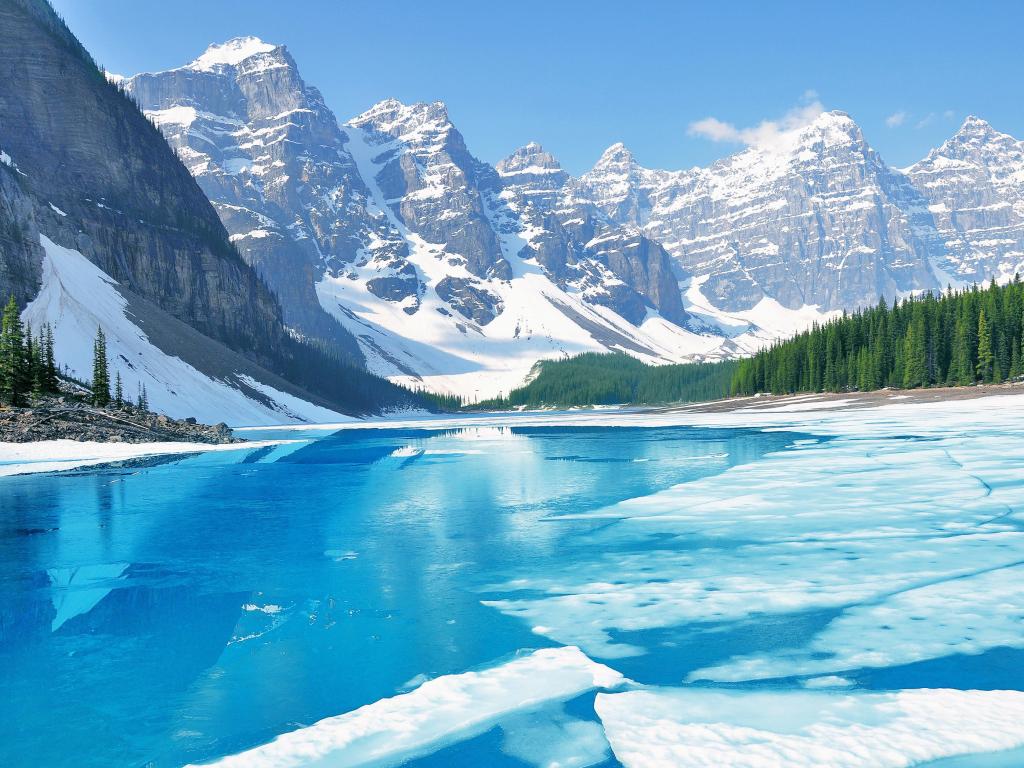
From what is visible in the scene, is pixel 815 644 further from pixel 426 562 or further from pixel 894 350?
pixel 894 350

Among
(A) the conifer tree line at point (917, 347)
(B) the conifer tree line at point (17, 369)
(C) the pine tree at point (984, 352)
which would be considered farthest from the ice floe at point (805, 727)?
(C) the pine tree at point (984, 352)

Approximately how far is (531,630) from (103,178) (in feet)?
575

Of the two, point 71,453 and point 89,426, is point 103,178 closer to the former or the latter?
point 89,426

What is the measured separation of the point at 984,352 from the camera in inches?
3310

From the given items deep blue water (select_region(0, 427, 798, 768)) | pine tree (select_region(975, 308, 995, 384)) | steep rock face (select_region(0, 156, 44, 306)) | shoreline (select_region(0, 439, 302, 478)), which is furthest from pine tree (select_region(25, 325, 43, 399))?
pine tree (select_region(975, 308, 995, 384))

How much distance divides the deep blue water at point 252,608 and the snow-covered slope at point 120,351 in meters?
81.3

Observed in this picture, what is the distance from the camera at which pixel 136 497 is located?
2841cm

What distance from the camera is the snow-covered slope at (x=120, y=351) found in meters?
104

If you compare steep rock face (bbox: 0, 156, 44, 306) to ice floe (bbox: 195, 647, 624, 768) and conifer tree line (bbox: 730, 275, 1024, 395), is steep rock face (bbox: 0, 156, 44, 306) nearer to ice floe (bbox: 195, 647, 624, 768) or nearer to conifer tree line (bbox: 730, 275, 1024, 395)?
ice floe (bbox: 195, 647, 624, 768)

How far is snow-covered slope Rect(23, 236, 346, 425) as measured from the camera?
10419cm

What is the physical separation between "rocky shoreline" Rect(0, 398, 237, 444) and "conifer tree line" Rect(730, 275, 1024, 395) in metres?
80.7

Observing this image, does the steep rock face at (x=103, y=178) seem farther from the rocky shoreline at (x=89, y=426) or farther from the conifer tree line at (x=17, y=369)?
the rocky shoreline at (x=89, y=426)

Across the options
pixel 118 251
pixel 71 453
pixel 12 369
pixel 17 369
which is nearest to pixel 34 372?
pixel 17 369

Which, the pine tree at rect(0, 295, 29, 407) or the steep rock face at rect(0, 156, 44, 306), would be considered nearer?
the pine tree at rect(0, 295, 29, 407)
